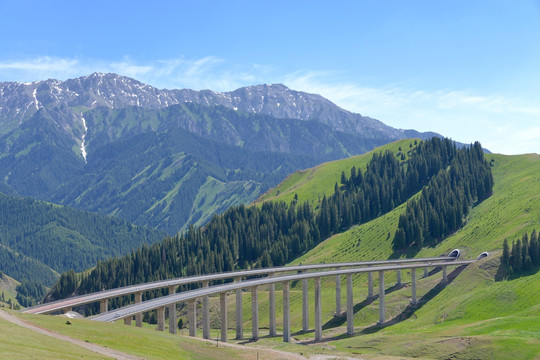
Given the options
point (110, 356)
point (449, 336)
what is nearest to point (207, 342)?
point (110, 356)

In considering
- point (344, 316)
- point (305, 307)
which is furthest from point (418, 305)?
point (305, 307)

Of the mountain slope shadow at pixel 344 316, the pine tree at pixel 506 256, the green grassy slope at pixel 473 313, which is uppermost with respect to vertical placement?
the pine tree at pixel 506 256

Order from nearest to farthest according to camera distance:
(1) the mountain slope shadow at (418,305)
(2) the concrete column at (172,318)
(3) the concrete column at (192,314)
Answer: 1. (2) the concrete column at (172,318)
2. (3) the concrete column at (192,314)
3. (1) the mountain slope shadow at (418,305)

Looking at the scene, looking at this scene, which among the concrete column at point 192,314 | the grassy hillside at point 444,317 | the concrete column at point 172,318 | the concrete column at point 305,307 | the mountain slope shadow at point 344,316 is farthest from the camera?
the mountain slope shadow at point 344,316

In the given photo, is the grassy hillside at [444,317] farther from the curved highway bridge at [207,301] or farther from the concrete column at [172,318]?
the concrete column at [172,318]

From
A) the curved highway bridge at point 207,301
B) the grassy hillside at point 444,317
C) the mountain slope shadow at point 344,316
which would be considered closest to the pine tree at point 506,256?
the grassy hillside at point 444,317

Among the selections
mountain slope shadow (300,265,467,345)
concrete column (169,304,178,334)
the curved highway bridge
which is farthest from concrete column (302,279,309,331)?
concrete column (169,304,178,334)

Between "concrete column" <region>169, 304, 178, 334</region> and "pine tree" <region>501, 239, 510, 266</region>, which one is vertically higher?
"pine tree" <region>501, 239, 510, 266</region>

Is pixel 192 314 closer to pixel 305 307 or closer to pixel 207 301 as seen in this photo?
pixel 207 301

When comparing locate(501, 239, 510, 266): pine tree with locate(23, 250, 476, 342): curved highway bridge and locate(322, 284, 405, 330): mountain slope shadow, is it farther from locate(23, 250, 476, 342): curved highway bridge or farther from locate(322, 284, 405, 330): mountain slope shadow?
locate(322, 284, 405, 330): mountain slope shadow

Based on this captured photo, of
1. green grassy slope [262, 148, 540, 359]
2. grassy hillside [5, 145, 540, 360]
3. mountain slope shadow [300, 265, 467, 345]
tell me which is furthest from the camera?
mountain slope shadow [300, 265, 467, 345]

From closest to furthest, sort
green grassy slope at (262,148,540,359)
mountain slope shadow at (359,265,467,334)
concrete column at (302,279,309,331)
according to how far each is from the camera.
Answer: green grassy slope at (262,148,540,359) → mountain slope shadow at (359,265,467,334) → concrete column at (302,279,309,331)

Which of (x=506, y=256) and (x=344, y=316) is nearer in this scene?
(x=344, y=316)

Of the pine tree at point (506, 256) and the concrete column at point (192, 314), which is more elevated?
the pine tree at point (506, 256)
